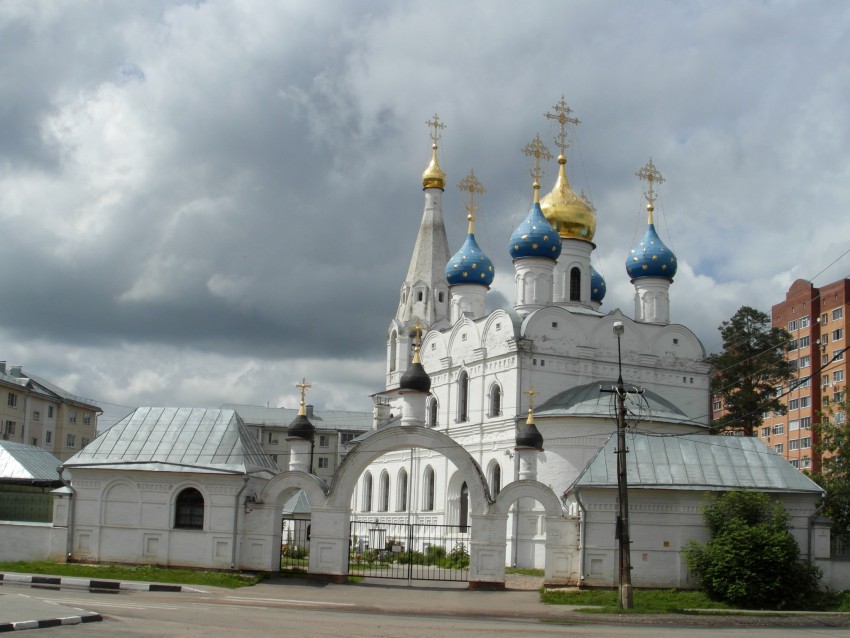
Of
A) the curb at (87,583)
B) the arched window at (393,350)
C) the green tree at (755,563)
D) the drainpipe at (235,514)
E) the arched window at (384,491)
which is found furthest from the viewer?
the arched window at (393,350)

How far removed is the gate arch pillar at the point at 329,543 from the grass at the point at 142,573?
1.48 metres

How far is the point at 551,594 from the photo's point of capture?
2208 centimetres

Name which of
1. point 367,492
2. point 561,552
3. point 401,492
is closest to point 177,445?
point 561,552

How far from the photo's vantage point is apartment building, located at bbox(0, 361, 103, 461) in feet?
161

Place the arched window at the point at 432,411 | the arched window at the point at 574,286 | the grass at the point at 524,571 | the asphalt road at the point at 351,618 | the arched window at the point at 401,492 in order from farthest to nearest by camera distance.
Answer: the arched window at the point at 401,492 < the arched window at the point at 574,286 < the arched window at the point at 432,411 < the grass at the point at 524,571 < the asphalt road at the point at 351,618

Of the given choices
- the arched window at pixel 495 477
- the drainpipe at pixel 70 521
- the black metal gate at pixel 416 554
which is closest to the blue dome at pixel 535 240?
the arched window at pixel 495 477

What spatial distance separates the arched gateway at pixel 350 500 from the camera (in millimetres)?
24266

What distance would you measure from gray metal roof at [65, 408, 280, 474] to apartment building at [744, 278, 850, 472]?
4610cm

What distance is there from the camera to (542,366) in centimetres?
3600

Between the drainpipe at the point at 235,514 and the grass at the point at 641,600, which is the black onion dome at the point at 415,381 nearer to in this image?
the drainpipe at the point at 235,514

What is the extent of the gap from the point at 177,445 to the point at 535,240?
56.6ft

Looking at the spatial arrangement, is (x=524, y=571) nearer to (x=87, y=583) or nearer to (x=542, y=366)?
(x=542, y=366)

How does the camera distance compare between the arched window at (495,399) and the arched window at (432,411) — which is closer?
the arched window at (495,399)

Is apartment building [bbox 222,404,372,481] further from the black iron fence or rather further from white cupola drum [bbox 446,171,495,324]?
the black iron fence
